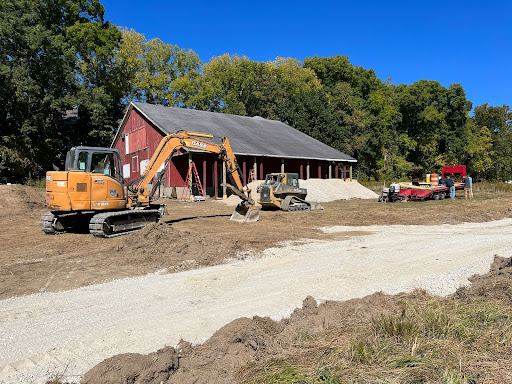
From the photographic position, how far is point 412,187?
2639cm

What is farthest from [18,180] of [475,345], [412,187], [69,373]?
[475,345]

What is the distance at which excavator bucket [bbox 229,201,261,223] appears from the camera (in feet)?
52.1

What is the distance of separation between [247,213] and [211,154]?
14769 millimetres

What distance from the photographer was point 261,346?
400 cm

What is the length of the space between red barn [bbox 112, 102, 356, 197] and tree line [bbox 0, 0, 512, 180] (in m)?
6.55

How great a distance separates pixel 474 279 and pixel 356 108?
4903 cm

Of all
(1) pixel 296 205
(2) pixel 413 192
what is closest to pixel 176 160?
(1) pixel 296 205

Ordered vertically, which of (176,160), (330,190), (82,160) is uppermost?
(176,160)

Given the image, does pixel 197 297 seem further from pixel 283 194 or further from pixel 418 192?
pixel 418 192

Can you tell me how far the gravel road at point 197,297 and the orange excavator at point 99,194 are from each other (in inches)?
199

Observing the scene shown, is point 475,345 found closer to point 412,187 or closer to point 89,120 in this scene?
point 412,187

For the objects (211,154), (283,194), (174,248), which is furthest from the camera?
(211,154)

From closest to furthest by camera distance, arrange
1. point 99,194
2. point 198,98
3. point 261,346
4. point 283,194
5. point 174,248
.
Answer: point 261,346 < point 174,248 < point 99,194 < point 283,194 < point 198,98

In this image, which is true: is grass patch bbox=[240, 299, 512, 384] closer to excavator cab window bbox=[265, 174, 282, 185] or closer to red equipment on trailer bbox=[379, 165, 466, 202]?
excavator cab window bbox=[265, 174, 282, 185]
